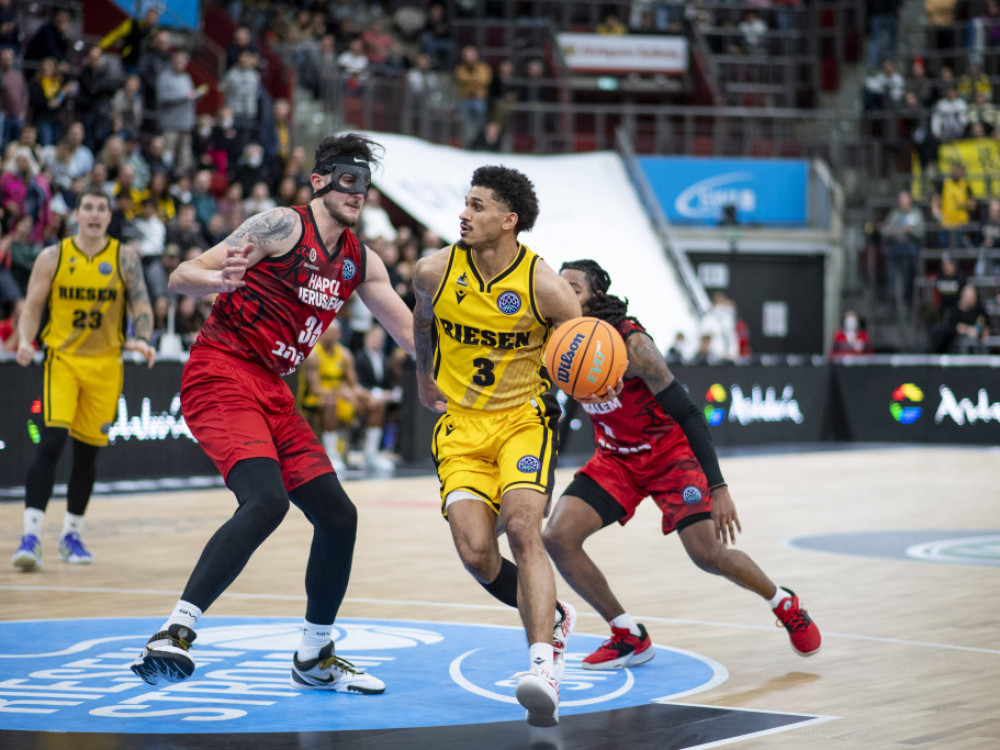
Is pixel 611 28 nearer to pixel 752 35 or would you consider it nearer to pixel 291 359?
pixel 752 35

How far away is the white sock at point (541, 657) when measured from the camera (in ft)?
17.0

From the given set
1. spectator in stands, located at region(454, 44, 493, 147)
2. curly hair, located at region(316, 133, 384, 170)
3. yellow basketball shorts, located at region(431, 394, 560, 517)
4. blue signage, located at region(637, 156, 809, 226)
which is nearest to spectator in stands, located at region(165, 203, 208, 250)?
spectator in stands, located at region(454, 44, 493, 147)

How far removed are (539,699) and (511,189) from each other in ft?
6.53

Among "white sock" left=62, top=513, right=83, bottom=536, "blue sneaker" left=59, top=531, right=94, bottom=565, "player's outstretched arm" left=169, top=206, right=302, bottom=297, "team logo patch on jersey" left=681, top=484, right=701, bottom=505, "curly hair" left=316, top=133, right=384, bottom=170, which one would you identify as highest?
"curly hair" left=316, top=133, right=384, bottom=170

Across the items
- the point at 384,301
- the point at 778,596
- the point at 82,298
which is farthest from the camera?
the point at 82,298

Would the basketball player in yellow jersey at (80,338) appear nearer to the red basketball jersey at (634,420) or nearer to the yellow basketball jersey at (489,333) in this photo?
the red basketball jersey at (634,420)

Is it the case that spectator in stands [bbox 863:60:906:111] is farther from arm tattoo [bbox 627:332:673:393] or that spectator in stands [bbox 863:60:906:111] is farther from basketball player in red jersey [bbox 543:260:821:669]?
arm tattoo [bbox 627:332:673:393]

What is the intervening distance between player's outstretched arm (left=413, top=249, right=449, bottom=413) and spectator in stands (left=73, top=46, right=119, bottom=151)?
515 inches

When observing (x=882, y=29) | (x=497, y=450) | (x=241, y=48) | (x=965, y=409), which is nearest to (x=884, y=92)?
(x=882, y=29)

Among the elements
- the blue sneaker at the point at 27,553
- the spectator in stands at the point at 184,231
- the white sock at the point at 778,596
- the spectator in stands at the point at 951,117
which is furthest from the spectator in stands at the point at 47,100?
the spectator in stands at the point at 951,117

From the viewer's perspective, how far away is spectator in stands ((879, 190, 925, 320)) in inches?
993

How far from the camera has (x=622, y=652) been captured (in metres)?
6.50

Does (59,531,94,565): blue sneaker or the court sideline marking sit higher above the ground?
the court sideline marking

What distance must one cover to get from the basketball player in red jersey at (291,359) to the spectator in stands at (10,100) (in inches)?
477
